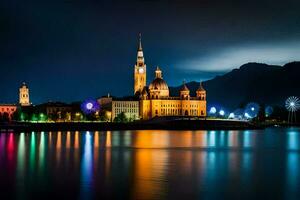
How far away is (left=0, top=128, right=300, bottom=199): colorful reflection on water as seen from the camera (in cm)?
2852

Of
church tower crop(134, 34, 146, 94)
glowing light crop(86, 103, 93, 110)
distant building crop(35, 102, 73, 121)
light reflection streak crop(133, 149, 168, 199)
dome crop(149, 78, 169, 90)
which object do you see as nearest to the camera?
light reflection streak crop(133, 149, 168, 199)

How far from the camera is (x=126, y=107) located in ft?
473

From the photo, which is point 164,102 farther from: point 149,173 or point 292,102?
point 149,173

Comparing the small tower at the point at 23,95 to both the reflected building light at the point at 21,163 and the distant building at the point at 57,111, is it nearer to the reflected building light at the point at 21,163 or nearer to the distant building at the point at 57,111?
the distant building at the point at 57,111

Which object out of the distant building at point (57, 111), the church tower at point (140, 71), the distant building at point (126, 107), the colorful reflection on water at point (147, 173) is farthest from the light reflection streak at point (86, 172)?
the church tower at point (140, 71)

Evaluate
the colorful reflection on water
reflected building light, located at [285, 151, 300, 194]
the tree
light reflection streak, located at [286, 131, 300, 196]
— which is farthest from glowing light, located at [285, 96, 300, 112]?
reflected building light, located at [285, 151, 300, 194]

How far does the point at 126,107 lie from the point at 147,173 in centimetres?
10876

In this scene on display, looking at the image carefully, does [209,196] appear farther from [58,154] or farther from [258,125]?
[258,125]

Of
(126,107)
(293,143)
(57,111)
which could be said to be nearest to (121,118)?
(126,107)

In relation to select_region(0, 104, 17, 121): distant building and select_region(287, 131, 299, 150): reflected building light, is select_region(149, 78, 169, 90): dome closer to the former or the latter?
select_region(0, 104, 17, 121): distant building

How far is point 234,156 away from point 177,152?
541 cm

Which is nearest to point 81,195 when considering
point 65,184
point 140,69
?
point 65,184

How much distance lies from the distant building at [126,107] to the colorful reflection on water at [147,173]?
292 ft

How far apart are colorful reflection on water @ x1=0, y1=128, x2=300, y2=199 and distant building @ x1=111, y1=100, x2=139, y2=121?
89.0 metres
